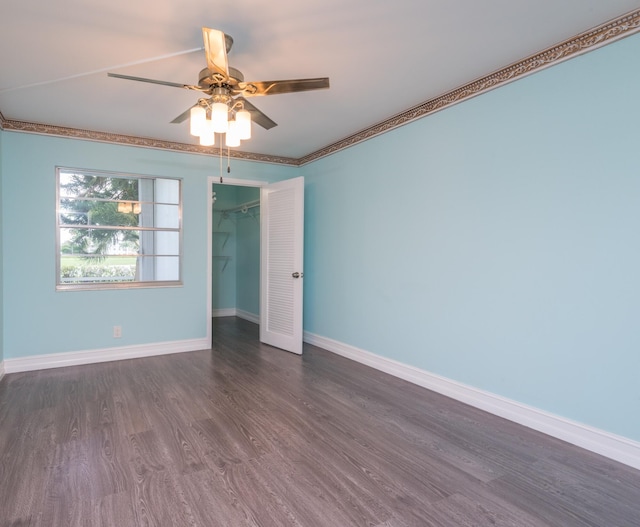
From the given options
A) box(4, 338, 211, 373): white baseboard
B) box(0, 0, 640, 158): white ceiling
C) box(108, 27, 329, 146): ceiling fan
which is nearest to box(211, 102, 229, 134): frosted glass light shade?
box(108, 27, 329, 146): ceiling fan

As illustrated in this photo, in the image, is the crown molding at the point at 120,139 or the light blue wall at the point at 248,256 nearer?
the crown molding at the point at 120,139

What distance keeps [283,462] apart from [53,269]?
3.26m

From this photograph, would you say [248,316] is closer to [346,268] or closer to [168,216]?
[168,216]

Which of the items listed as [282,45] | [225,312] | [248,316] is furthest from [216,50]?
[225,312]

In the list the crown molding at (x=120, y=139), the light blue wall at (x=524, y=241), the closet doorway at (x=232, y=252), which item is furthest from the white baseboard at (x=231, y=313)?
the light blue wall at (x=524, y=241)

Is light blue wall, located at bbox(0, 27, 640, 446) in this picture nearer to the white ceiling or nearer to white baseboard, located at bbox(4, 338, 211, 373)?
white baseboard, located at bbox(4, 338, 211, 373)

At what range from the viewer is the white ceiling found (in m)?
2.05

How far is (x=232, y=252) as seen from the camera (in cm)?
720

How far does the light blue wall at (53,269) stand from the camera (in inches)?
149

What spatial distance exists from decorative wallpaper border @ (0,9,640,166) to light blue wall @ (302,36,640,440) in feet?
0.19

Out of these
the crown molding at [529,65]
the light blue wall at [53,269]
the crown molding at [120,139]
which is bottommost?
the light blue wall at [53,269]

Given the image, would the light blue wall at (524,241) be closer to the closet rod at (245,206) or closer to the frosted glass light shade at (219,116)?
the frosted glass light shade at (219,116)

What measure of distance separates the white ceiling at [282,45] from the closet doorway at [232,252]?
3.46m

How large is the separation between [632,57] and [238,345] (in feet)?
14.7
